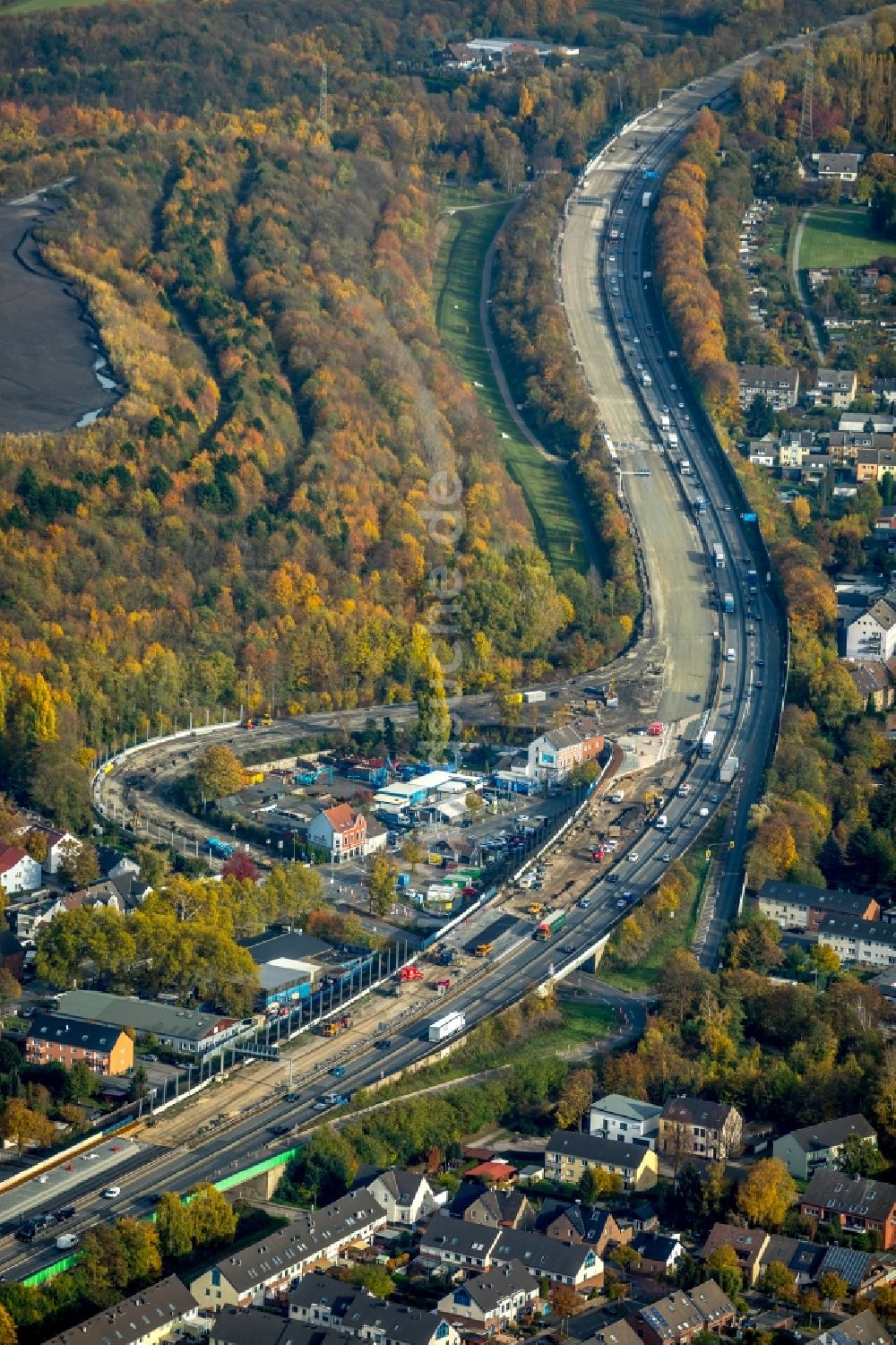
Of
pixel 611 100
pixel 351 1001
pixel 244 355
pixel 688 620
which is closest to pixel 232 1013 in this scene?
pixel 351 1001

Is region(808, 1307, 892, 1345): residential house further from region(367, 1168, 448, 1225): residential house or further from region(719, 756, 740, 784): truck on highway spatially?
region(719, 756, 740, 784): truck on highway

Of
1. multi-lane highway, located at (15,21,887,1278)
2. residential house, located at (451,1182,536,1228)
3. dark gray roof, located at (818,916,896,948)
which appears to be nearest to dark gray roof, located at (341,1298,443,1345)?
residential house, located at (451,1182,536,1228)

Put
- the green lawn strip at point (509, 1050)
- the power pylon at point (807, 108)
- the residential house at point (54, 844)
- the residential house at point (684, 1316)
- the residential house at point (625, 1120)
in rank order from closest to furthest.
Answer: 1. the residential house at point (684, 1316)
2. the residential house at point (625, 1120)
3. the green lawn strip at point (509, 1050)
4. the residential house at point (54, 844)
5. the power pylon at point (807, 108)

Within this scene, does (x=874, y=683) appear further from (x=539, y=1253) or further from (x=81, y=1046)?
(x=539, y=1253)

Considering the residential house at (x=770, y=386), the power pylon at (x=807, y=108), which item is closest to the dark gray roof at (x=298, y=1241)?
the residential house at (x=770, y=386)

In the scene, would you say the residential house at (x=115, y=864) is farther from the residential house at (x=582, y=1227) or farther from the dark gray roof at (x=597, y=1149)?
the residential house at (x=582, y=1227)

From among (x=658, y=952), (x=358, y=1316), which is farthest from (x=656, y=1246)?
(x=658, y=952)

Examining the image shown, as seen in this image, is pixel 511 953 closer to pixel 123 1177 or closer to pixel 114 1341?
pixel 123 1177
